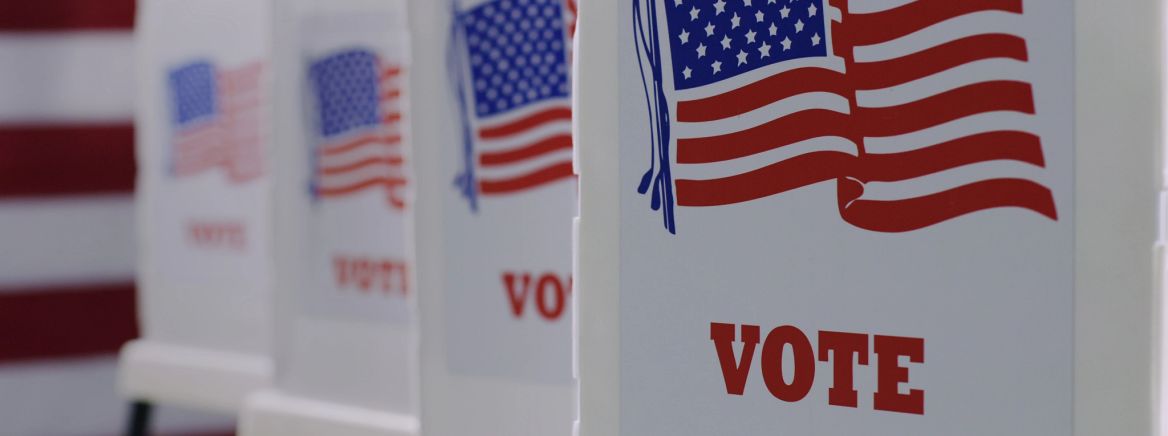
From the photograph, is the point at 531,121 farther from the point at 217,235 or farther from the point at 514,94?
the point at 217,235

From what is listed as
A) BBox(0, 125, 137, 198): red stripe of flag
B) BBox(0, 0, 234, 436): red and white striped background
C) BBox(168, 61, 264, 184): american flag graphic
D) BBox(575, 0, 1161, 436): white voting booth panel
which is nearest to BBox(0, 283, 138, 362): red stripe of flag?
BBox(0, 0, 234, 436): red and white striped background

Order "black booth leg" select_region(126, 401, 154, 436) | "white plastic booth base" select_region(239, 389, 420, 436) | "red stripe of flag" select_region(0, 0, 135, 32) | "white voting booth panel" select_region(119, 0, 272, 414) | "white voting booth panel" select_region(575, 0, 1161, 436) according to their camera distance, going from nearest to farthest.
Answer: "white voting booth panel" select_region(575, 0, 1161, 436) → "white plastic booth base" select_region(239, 389, 420, 436) → "white voting booth panel" select_region(119, 0, 272, 414) → "black booth leg" select_region(126, 401, 154, 436) → "red stripe of flag" select_region(0, 0, 135, 32)

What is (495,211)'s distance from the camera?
0.67 metres

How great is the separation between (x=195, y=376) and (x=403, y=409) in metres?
0.36

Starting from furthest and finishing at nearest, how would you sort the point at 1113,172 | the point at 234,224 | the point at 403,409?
the point at 234,224 → the point at 403,409 → the point at 1113,172

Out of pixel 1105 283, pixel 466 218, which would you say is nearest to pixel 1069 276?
pixel 1105 283

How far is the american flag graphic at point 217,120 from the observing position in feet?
3.31

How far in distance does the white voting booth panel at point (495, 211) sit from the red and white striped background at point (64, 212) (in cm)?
88

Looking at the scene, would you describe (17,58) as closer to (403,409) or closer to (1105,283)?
(403,409)

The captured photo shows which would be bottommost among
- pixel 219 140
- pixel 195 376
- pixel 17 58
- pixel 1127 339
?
pixel 195 376

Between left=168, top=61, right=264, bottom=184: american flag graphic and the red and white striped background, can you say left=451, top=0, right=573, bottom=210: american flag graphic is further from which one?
the red and white striped background

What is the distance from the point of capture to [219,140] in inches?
41.0

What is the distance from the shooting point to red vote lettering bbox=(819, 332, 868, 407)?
1.46 ft

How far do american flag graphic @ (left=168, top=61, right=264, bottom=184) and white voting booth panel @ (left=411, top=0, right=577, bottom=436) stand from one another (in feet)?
1.21
